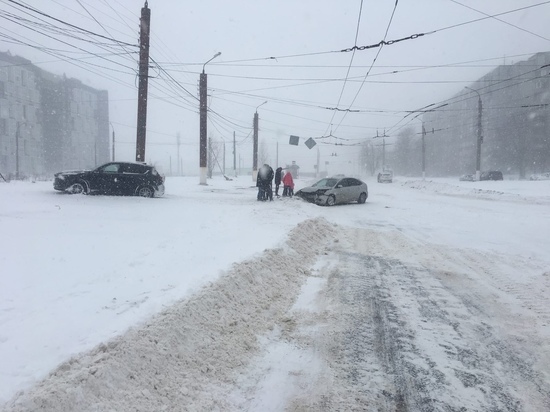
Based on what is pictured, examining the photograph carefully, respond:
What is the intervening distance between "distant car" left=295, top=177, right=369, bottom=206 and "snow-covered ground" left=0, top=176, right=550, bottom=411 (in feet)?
30.8

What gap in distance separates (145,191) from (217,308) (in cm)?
1420

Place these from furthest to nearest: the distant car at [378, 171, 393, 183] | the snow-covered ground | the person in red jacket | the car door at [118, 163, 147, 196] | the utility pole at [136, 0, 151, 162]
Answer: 1. the distant car at [378, 171, 393, 183]
2. the person in red jacket
3. the utility pole at [136, 0, 151, 162]
4. the car door at [118, 163, 147, 196]
5. the snow-covered ground

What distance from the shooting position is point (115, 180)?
16.7m

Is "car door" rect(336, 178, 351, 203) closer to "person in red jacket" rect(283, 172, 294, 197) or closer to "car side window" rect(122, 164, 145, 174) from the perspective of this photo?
"person in red jacket" rect(283, 172, 294, 197)

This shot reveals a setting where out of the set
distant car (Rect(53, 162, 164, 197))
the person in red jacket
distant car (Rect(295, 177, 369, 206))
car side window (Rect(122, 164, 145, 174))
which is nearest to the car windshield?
distant car (Rect(295, 177, 369, 206))

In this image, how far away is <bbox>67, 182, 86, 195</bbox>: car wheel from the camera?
16141mm

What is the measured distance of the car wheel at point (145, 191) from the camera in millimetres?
17341

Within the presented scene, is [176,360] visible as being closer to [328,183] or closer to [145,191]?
[145,191]

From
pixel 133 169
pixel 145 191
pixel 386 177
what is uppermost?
pixel 386 177

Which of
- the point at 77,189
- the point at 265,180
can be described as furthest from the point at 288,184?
the point at 77,189

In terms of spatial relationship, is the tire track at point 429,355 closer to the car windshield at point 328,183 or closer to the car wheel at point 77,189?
the car wheel at point 77,189

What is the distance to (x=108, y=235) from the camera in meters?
7.66

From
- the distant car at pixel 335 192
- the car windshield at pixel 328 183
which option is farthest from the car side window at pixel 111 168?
the car windshield at pixel 328 183

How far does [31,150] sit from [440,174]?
87890 mm
